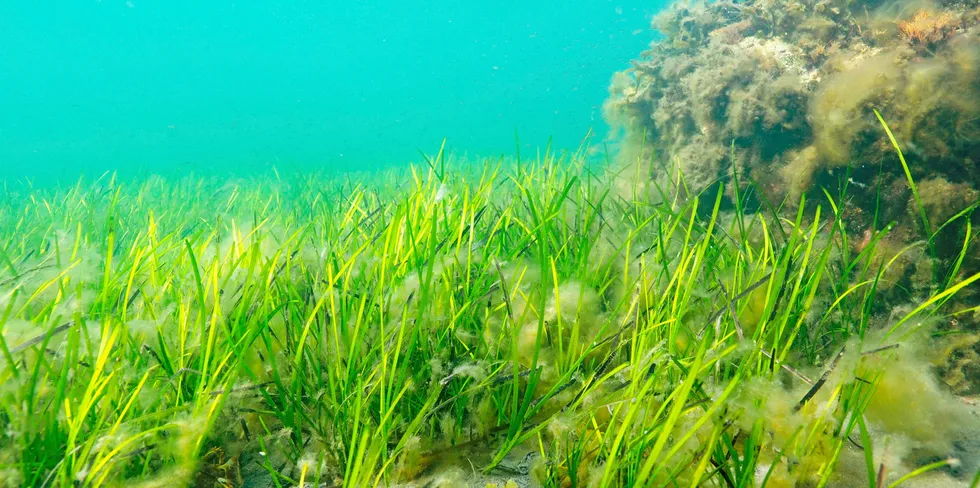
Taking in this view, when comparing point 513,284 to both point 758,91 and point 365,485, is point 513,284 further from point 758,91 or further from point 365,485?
point 758,91

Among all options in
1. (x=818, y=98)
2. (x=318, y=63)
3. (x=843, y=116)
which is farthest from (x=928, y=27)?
(x=318, y=63)

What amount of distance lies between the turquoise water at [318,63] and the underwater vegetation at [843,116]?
6942cm

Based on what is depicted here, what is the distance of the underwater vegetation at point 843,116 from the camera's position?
2174 mm

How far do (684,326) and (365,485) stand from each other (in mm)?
1115

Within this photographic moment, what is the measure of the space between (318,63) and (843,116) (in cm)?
12091

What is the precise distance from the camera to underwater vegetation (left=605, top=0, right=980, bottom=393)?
7.13ft

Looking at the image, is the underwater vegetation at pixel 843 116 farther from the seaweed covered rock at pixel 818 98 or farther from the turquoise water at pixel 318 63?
the turquoise water at pixel 318 63

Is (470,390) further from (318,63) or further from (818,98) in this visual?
(318,63)

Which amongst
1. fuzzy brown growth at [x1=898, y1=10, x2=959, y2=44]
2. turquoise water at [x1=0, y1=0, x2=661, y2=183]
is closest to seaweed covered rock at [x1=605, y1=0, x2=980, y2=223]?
fuzzy brown growth at [x1=898, y1=10, x2=959, y2=44]

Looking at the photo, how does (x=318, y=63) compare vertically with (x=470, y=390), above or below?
above

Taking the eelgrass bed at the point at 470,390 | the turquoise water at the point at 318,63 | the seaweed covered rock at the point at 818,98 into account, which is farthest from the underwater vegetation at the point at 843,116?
the turquoise water at the point at 318,63

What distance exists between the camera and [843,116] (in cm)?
258

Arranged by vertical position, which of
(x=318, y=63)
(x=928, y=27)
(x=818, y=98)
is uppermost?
(x=318, y=63)

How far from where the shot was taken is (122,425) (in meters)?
1.17
